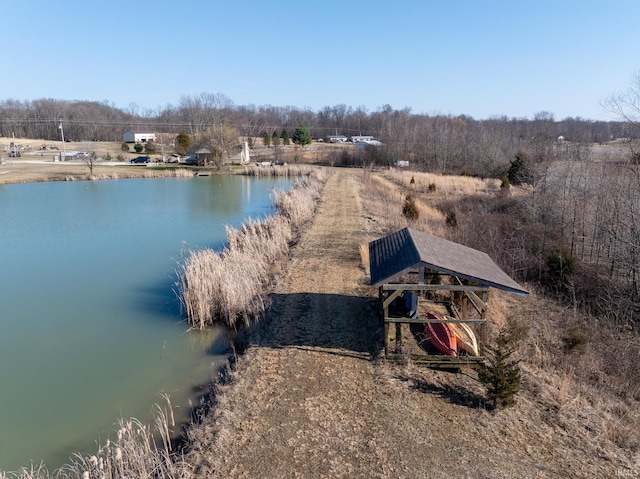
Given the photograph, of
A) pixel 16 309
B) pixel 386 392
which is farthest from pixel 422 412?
pixel 16 309

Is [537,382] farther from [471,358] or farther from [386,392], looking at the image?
[386,392]

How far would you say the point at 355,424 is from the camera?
543 centimetres

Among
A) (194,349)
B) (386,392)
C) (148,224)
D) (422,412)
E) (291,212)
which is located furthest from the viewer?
(148,224)

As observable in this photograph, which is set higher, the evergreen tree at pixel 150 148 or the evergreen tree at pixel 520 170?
the evergreen tree at pixel 150 148

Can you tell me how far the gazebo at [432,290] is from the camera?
6.32m

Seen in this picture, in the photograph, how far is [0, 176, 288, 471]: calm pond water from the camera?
21.8 ft

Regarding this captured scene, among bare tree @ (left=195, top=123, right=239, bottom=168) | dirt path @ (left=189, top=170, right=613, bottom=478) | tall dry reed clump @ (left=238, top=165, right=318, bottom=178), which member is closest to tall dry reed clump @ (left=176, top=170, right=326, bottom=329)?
dirt path @ (left=189, top=170, right=613, bottom=478)

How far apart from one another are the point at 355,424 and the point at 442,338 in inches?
92.0

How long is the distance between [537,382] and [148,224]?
18.3m

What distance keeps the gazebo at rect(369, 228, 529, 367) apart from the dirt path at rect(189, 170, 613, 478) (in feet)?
1.55

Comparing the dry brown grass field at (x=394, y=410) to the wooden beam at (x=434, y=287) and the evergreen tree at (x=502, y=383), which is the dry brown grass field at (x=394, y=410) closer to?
the evergreen tree at (x=502, y=383)

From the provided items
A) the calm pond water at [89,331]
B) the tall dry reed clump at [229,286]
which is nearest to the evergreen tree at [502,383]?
the calm pond water at [89,331]

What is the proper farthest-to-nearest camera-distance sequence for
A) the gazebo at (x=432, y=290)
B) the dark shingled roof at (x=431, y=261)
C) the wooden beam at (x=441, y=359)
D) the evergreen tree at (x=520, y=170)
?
the evergreen tree at (x=520, y=170), the wooden beam at (x=441, y=359), the gazebo at (x=432, y=290), the dark shingled roof at (x=431, y=261)

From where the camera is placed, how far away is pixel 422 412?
5.66m
